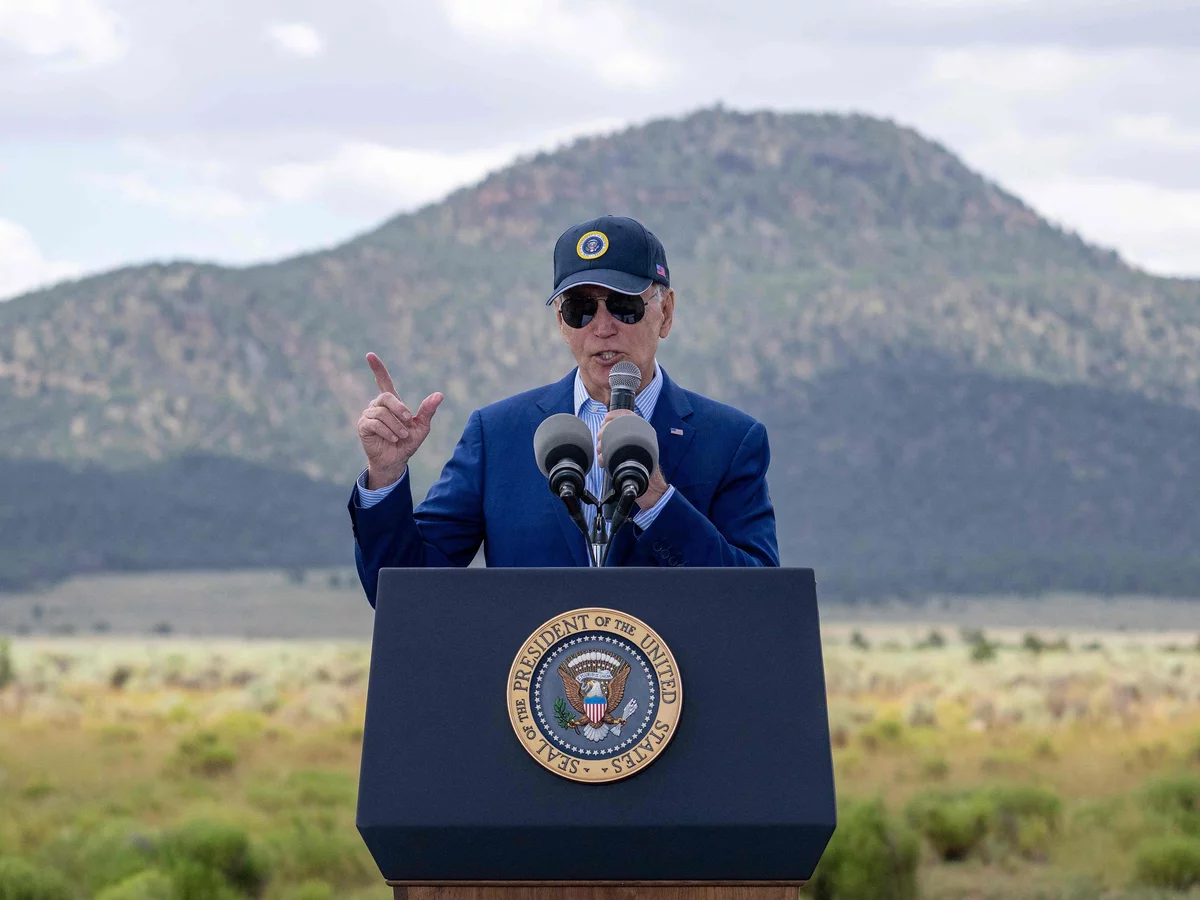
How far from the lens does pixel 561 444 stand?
123 inches

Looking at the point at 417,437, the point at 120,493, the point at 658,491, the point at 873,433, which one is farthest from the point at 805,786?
the point at 873,433

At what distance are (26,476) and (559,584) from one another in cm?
8292

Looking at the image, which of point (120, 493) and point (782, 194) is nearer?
point (120, 493)

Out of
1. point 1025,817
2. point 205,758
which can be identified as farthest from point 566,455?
point 205,758

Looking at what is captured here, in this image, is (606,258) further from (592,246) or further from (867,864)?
(867,864)

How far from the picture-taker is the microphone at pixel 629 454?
3031 millimetres

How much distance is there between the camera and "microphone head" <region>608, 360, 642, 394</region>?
3.45m

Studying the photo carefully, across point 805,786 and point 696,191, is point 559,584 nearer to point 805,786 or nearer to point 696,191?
point 805,786

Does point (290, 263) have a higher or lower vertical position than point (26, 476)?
higher

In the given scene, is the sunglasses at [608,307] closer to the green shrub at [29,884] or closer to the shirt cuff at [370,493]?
the shirt cuff at [370,493]

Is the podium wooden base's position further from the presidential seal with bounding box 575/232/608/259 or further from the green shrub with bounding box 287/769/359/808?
the green shrub with bounding box 287/769/359/808

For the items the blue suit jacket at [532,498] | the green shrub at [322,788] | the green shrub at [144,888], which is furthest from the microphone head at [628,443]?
the green shrub at [322,788]

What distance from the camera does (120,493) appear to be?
80.6m

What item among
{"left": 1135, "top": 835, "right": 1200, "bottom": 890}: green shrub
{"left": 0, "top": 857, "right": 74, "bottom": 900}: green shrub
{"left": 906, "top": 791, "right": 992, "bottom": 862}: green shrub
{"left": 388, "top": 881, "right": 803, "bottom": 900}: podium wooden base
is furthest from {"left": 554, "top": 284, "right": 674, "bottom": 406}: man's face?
{"left": 906, "top": 791, "right": 992, "bottom": 862}: green shrub
